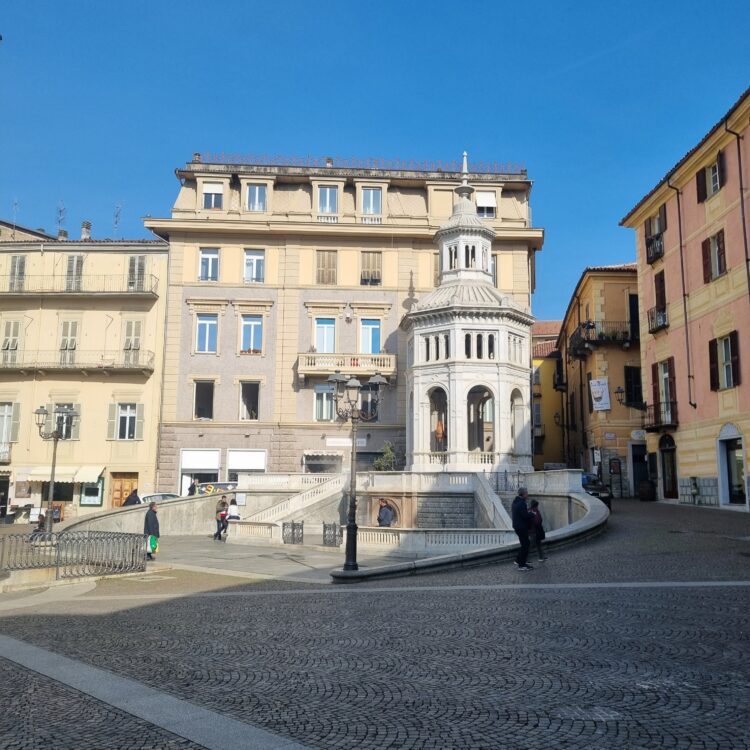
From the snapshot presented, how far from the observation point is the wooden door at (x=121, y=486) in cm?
3778

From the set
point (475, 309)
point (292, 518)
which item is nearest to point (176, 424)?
point (292, 518)

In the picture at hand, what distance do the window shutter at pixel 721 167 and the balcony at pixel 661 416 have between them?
369 inches

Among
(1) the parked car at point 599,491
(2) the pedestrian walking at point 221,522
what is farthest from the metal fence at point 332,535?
(1) the parked car at point 599,491

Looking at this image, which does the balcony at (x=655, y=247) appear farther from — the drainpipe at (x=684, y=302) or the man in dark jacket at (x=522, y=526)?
the man in dark jacket at (x=522, y=526)

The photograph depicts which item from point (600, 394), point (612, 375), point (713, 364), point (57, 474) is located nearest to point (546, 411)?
point (612, 375)

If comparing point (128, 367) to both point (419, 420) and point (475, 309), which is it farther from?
point (475, 309)

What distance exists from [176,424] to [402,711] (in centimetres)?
3342

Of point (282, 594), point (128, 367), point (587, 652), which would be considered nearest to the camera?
point (587, 652)

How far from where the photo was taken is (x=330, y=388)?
127ft

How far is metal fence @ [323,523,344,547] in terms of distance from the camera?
23.8 meters

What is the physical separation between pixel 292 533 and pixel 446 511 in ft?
22.4

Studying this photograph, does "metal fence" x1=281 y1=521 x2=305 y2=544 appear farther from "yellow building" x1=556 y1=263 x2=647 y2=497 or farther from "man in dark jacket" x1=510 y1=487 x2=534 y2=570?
"yellow building" x1=556 y1=263 x2=647 y2=497

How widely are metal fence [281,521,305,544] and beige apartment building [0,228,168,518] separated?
1475 centimetres

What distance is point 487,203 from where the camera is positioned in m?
41.2
